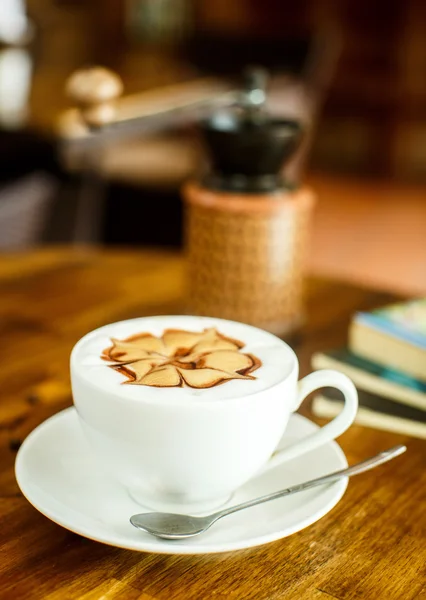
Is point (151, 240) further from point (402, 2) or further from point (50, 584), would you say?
point (402, 2)

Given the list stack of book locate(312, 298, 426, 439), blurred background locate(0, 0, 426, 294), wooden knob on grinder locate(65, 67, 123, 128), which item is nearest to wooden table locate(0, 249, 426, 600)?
stack of book locate(312, 298, 426, 439)

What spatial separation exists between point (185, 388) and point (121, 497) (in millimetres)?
94

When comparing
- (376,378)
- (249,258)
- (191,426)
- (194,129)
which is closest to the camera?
(191,426)

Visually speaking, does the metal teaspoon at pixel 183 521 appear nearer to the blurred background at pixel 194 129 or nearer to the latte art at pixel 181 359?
the latte art at pixel 181 359

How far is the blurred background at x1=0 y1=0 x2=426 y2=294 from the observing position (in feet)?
6.67

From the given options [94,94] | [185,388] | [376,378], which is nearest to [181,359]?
[185,388]

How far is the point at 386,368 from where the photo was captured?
70cm

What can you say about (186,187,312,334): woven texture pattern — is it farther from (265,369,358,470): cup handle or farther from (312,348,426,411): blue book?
(265,369,358,470): cup handle

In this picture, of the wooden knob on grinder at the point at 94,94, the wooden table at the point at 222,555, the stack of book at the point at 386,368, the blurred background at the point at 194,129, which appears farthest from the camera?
the blurred background at the point at 194,129

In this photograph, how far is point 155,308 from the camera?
914mm

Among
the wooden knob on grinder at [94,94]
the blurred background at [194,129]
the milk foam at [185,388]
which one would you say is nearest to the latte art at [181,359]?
the milk foam at [185,388]

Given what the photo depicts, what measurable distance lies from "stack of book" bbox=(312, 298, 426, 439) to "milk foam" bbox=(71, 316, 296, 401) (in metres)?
0.16

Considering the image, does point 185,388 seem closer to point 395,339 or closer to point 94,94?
point 395,339

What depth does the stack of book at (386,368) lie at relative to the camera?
648 millimetres
